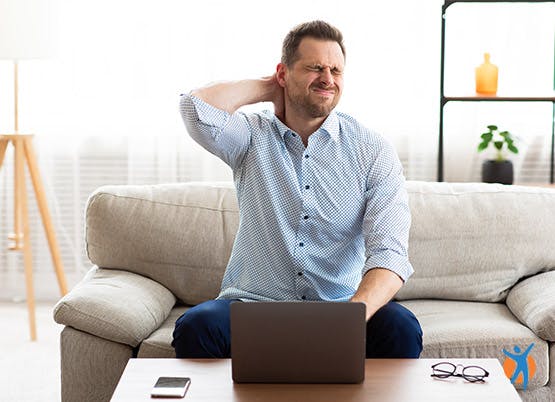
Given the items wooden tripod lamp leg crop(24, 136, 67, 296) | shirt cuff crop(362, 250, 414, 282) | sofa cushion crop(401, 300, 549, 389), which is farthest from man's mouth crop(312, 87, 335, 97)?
wooden tripod lamp leg crop(24, 136, 67, 296)

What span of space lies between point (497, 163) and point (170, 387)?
2.51 m

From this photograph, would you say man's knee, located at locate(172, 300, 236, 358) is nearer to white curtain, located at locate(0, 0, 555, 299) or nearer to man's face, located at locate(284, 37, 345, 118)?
man's face, located at locate(284, 37, 345, 118)

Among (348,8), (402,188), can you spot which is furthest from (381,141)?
(348,8)

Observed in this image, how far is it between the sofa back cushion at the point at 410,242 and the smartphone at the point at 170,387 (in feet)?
3.30

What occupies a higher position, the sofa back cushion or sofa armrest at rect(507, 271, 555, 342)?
the sofa back cushion

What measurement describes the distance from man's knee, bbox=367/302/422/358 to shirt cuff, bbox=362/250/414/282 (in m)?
0.11

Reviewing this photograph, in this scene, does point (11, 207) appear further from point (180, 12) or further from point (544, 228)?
point (544, 228)

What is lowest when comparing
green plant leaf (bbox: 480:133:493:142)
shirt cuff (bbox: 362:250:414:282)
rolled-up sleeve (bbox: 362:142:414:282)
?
shirt cuff (bbox: 362:250:414:282)

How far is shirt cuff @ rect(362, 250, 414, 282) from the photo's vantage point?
2633 millimetres

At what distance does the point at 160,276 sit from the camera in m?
3.21

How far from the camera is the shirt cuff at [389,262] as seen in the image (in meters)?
2.63

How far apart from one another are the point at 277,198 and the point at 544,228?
95 centimetres

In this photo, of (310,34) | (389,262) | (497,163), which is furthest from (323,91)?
(497,163)

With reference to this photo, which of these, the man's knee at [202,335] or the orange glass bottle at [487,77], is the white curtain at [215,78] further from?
the man's knee at [202,335]
